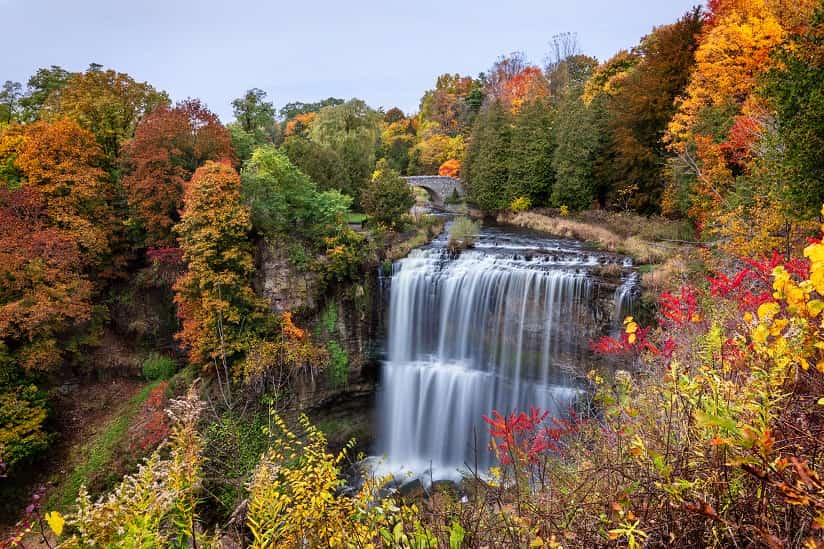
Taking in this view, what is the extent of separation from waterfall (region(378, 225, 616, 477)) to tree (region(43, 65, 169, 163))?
472 inches

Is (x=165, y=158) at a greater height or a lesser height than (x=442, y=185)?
lesser

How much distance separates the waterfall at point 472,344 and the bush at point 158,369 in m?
7.40

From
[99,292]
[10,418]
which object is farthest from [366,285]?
[10,418]

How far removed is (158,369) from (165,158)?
7245 millimetres

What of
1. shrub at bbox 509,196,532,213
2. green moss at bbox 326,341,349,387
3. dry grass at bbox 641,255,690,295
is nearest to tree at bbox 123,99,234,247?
green moss at bbox 326,341,349,387

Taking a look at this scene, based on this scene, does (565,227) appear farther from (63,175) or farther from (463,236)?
(63,175)

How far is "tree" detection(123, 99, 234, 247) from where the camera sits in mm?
13398

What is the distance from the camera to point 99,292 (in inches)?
561

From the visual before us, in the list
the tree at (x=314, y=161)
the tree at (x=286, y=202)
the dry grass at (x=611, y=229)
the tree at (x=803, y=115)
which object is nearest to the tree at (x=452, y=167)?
the dry grass at (x=611, y=229)

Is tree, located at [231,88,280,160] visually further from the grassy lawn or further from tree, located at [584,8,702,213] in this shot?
tree, located at [584,8,702,213]

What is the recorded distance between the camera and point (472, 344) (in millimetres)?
13234

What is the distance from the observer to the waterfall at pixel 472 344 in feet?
39.2

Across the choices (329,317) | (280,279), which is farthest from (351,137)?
(329,317)

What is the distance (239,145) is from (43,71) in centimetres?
999
